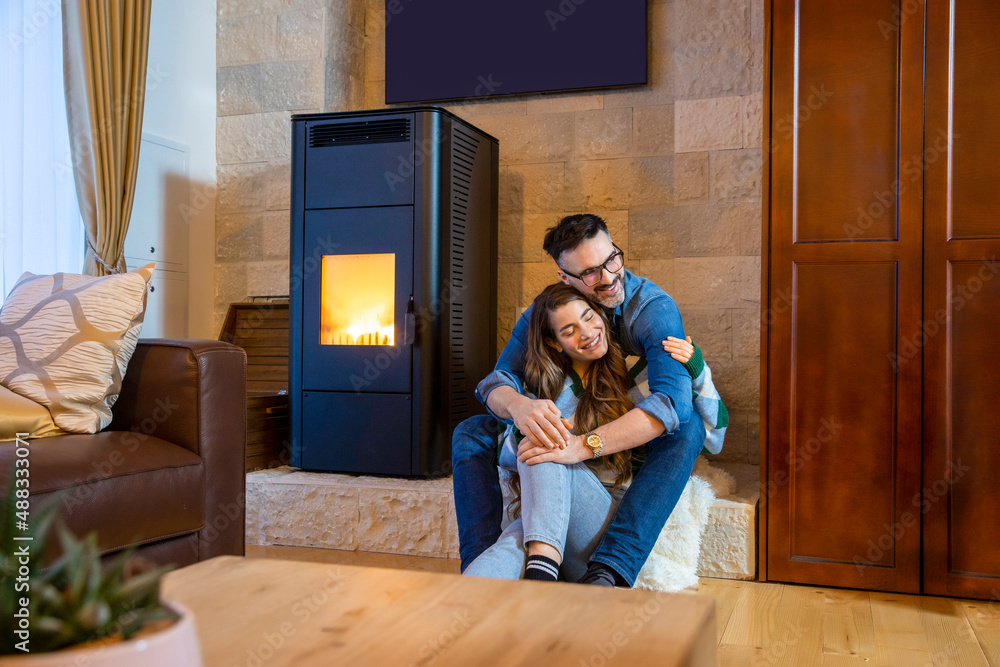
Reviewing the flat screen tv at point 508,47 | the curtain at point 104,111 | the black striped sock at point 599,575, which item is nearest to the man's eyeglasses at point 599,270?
the black striped sock at point 599,575

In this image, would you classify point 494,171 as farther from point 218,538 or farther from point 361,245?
point 218,538

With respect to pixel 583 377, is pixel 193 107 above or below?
above

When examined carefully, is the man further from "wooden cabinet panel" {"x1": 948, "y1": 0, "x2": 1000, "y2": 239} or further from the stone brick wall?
the stone brick wall

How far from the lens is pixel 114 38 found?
3145 mm

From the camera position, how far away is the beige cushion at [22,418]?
192 cm

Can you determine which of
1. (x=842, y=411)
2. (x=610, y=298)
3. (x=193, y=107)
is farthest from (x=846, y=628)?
(x=193, y=107)

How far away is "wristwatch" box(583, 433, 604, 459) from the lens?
Result: 1.92 metres

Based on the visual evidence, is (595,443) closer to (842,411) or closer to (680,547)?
(680,547)

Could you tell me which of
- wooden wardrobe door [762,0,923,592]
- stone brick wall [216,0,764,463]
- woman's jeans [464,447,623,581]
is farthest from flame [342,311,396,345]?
wooden wardrobe door [762,0,923,592]

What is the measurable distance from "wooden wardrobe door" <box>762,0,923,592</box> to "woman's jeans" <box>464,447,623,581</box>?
0.70 metres

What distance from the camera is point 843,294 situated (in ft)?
7.66

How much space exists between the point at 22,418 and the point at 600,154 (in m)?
2.27

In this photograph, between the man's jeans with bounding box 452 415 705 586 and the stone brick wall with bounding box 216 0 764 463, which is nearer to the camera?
the man's jeans with bounding box 452 415 705 586

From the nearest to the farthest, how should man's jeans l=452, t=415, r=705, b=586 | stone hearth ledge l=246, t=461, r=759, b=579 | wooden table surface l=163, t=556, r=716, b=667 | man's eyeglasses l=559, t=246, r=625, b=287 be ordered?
wooden table surface l=163, t=556, r=716, b=667, man's jeans l=452, t=415, r=705, b=586, man's eyeglasses l=559, t=246, r=625, b=287, stone hearth ledge l=246, t=461, r=759, b=579
